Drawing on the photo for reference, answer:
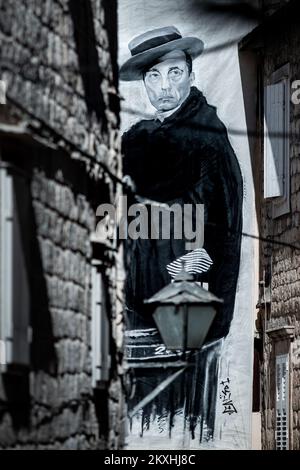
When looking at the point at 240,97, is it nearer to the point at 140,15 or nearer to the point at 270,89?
the point at 270,89

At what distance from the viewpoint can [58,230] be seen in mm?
10102

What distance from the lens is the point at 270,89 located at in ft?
55.4

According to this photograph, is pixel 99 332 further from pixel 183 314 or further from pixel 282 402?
pixel 282 402

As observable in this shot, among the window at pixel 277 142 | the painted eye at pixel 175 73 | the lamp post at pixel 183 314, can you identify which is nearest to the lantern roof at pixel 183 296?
the lamp post at pixel 183 314

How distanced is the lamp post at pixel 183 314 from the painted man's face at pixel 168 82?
6.26 metres

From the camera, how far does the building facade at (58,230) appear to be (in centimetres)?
900

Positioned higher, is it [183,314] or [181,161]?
[181,161]

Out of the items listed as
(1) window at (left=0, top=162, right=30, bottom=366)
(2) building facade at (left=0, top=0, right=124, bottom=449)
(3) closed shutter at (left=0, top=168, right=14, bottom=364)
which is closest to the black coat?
(2) building facade at (left=0, top=0, right=124, bottom=449)

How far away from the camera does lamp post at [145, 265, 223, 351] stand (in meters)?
11.0

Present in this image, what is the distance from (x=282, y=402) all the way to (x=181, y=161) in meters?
3.13

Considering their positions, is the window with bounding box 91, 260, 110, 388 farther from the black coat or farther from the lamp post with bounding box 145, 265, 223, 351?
the black coat

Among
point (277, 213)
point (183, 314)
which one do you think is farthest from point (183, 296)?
point (277, 213)

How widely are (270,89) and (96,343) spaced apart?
6.54 metres

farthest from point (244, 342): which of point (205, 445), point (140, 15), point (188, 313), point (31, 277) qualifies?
point (31, 277)
